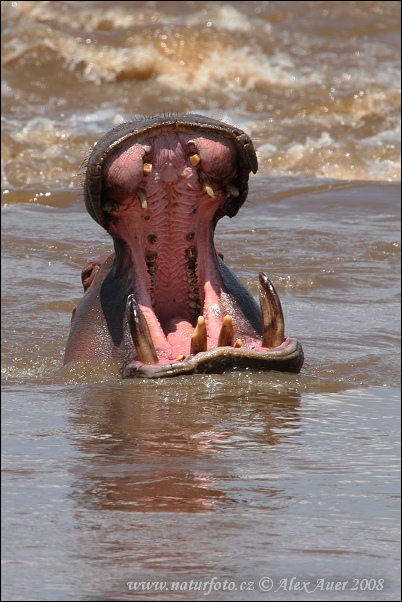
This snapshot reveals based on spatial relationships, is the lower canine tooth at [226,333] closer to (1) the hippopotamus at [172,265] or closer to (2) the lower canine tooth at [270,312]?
(1) the hippopotamus at [172,265]

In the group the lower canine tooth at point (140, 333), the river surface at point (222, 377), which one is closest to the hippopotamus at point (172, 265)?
the lower canine tooth at point (140, 333)

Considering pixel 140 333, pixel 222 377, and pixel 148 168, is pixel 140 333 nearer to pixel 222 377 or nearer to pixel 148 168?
pixel 222 377

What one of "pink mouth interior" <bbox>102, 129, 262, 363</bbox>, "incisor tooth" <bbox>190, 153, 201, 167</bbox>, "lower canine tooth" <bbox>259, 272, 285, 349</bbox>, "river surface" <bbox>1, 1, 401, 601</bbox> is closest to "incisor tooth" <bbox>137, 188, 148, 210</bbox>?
"pink mouth interior" <bbox>102, 129, 262, 363</bbox>

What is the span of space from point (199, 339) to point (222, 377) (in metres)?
0.16

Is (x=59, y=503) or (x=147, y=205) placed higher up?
(x=147, y=205)

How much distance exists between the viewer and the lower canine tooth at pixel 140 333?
4.04 metres

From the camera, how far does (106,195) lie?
427cm

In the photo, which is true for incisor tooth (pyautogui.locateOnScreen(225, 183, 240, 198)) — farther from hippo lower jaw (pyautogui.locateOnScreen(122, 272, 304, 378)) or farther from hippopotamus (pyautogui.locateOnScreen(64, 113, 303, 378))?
hippo lower jaw (pyautogui.locateOnScreen(122, 272, 304, 378))

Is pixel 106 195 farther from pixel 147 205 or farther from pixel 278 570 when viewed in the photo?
pixel 278 570

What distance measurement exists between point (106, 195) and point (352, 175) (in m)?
8.12

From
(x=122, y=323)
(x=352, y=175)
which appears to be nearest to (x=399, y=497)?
(x=122, y=323)

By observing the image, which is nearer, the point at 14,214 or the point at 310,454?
the point at 310,454

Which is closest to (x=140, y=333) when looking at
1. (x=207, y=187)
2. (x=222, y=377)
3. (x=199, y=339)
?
(x=199, y=339)

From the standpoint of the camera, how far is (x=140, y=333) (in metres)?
4.05
